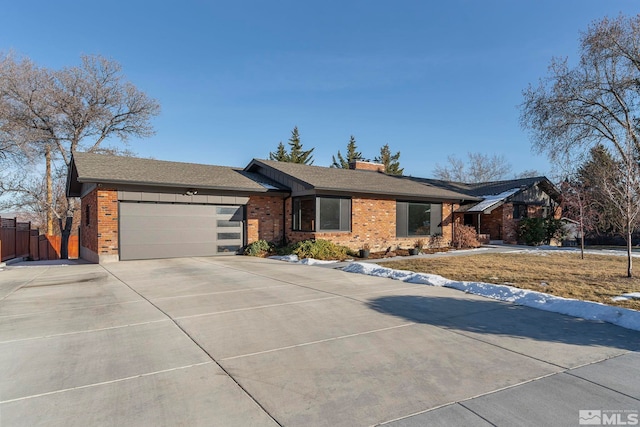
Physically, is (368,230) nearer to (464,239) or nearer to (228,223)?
(464,239)

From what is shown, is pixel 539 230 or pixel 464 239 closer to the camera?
pixel 464 239

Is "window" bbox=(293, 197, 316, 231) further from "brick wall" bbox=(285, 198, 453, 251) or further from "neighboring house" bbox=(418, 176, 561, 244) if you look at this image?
"neighboring house" bbox=(418, 176, 561, 244)

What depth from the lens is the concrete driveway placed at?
2836 mm

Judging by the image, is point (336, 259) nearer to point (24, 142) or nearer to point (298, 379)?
point (298, 379)

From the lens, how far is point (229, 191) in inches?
583

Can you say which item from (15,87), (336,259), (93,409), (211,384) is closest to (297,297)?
(211,384)

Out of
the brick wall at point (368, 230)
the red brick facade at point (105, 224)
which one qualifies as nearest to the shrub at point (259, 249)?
the brick wall at point (368, 230)

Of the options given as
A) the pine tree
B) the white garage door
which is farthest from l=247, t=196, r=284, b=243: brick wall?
the pine tree

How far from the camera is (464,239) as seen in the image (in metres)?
18.3

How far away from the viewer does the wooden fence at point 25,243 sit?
1469cm

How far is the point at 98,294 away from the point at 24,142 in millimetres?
19362

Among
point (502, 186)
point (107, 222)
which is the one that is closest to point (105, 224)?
point (107, 222)

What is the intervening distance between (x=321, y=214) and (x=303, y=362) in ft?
35.6

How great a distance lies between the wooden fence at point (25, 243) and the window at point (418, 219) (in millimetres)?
15585
